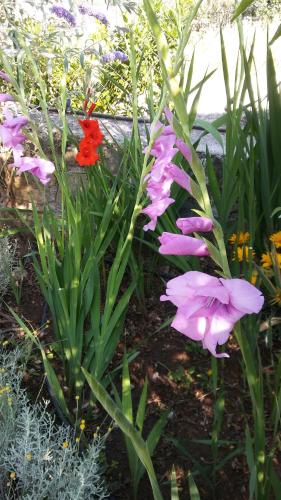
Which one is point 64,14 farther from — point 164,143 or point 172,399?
point 172,399

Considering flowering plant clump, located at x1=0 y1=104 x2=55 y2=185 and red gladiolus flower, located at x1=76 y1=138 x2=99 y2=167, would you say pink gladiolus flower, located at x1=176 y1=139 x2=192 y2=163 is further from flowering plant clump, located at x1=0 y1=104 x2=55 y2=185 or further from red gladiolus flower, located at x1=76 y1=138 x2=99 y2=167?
red gladiolus flower, located at x1=76 y1=138 x2=99 y2=167

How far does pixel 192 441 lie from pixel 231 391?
262 millimetres

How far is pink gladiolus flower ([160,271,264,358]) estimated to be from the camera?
749 mm

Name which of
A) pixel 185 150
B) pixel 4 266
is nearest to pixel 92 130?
pixel 4 266

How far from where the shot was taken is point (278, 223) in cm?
201

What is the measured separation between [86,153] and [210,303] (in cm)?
116

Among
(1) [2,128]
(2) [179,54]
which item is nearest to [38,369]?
(1) [2,128]

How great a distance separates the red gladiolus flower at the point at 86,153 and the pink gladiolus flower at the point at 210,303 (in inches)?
43.9

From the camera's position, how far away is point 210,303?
2.62 feet

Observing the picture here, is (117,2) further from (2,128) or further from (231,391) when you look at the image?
(231,391)

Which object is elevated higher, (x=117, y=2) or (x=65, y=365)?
(x=117, y=2)

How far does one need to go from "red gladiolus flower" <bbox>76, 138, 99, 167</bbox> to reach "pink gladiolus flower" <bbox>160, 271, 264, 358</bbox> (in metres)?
1.12

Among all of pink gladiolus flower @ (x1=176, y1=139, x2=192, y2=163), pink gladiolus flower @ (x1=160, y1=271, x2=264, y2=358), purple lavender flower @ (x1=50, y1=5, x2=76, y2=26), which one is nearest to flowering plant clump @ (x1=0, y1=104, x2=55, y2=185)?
purple lavender flower @ (x1=50, y1=5, x2=76, y2=26)

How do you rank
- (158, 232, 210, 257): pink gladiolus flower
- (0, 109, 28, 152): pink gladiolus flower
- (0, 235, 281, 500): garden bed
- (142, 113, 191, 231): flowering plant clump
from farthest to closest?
(0, 109, 28, 152): pink gladiolus flower
(0, 235, 281, 500): garden bed
(142, 113, 191, 231): flowering plant clump
(158, 232, 210, 257): pink gladiolus flower
